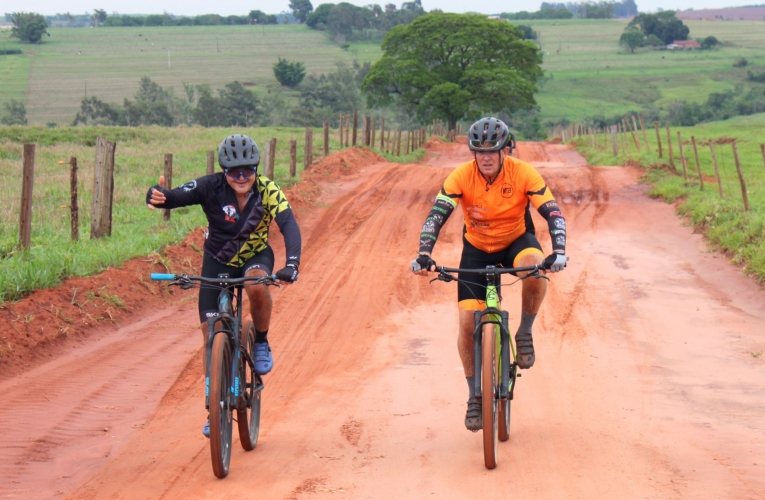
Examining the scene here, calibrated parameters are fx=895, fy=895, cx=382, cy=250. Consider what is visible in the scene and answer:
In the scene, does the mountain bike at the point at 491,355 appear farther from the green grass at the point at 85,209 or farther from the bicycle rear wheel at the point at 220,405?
the green grass at the point at 85,209

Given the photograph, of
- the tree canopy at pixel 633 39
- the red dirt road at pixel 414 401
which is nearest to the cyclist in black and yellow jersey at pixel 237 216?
the red dirt road at pixel 414 401

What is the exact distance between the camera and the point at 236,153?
6062mm

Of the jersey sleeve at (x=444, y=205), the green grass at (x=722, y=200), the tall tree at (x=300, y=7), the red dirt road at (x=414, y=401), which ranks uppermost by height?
the tall tree at (x=300, y=7)

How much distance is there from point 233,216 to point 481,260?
1.82 meters

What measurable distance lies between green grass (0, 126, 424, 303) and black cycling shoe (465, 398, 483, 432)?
5.64 meters

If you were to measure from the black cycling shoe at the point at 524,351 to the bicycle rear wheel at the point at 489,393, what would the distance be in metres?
0.58

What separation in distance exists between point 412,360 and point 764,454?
3690mm

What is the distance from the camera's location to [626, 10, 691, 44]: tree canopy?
134750 mm

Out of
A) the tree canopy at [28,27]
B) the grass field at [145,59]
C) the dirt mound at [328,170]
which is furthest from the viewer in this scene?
the tree canopy at [28,27]

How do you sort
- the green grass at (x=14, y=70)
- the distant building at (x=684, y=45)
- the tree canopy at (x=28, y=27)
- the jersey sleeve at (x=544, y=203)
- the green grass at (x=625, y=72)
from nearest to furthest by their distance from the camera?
1. the jersey sleeve at (x=544, y=203)
2. the green grass at (x=14, y=70)
3. the green grass at (x=625, y=72)
4. the tree canopy at (x=28, y=27)
5. the distant building at (x=684, y=45)

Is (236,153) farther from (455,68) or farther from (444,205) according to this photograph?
(455,68)

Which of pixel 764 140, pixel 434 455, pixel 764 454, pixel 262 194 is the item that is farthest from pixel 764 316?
pixel 764 140

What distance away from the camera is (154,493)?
18.3 feet

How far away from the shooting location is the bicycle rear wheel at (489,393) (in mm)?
5660
